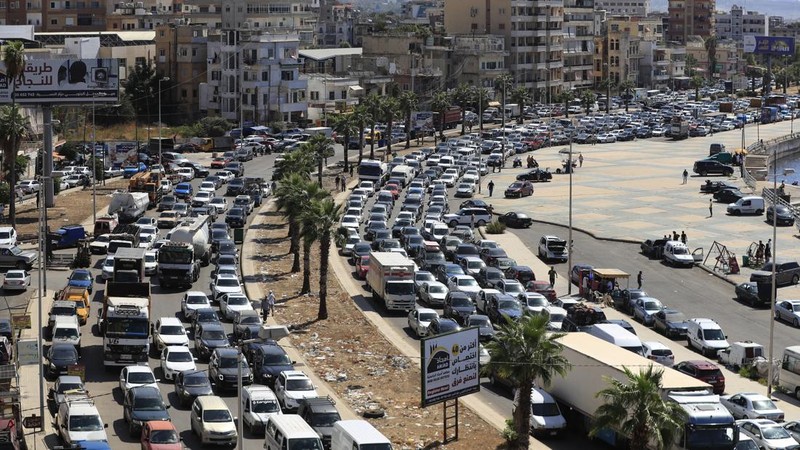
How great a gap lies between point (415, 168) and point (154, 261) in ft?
147

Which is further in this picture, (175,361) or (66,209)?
(66,209)

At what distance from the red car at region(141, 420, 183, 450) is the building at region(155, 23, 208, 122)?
357 ft

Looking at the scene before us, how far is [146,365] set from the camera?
157 ft

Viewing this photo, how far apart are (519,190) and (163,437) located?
64.7 meters

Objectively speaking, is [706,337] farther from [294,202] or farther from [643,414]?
[294,202]

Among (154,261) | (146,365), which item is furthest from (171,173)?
(146,365)

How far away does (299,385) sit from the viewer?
44.4 metres

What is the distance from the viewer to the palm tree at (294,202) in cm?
6456

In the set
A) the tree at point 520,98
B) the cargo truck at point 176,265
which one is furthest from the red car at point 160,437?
the tree at point 520,98

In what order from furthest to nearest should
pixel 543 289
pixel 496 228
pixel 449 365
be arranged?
pixel 496 228
pixel 543 289
pixel 449 365

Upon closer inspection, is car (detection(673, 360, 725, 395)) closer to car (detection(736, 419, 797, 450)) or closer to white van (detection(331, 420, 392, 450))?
car (detection(736, 419, 797, 450))

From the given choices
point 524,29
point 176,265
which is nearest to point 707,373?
point 176,265

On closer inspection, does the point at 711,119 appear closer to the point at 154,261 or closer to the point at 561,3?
the point at 561,3

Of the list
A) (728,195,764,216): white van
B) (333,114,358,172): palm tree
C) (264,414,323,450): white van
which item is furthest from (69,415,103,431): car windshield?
(333,114,358,172): palm tree
